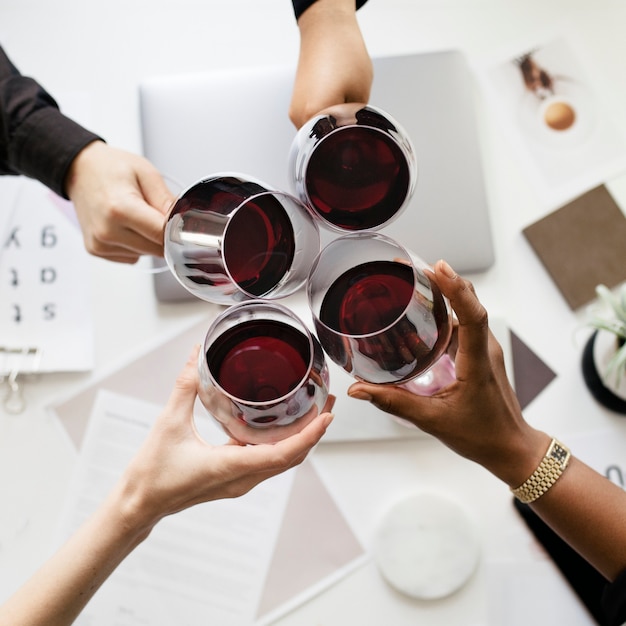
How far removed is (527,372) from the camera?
2.77ft

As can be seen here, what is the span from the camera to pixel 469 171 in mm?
843

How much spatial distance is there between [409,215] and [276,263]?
0.32 meters

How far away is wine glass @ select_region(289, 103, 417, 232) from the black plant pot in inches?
15.7

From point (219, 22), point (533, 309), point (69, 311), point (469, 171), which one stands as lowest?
point (533, 309)

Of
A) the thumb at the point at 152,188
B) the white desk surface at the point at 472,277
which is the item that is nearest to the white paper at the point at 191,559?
the white desk surface at the point at 472,277

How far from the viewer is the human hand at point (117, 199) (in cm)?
63

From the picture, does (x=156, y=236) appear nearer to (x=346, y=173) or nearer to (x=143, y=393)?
(x=346, y=173)

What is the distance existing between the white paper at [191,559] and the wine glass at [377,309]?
33 centimetres

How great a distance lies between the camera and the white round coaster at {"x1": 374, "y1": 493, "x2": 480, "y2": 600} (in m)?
0.81

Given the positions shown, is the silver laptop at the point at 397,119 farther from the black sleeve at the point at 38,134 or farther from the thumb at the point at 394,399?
the thumb at the point at 394,399

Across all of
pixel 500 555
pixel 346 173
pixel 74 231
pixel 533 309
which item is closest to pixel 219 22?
pixel 74 231

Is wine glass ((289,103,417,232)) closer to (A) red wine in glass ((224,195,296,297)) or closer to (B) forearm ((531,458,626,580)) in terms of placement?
(A) red wine in glass ((224,195,296,297))

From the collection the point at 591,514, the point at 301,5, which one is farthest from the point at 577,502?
the point at 301,5

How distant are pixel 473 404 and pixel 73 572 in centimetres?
40
